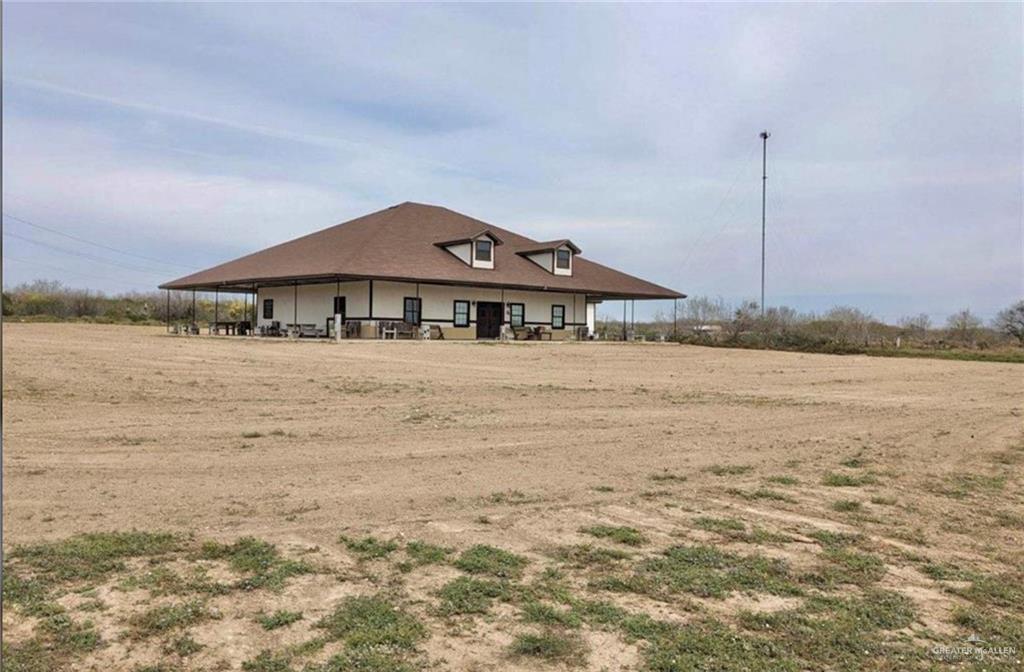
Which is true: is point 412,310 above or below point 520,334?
above

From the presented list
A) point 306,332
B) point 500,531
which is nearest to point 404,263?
point 306,332

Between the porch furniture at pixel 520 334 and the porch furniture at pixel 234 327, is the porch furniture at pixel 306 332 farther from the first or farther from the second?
the porch furniture at pixel 520 334

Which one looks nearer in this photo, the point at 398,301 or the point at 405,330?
the point at 405,330

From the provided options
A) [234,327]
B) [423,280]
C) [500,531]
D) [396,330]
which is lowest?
[500,531]

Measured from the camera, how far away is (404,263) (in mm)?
31984

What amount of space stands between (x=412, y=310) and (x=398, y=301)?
823 mm

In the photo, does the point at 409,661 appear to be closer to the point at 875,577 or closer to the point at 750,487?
the point at 875,577

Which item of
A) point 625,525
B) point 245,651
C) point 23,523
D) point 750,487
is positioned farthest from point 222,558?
point 750,487

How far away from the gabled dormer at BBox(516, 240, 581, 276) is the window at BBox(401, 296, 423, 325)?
28.6ft

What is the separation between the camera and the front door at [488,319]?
3466cm

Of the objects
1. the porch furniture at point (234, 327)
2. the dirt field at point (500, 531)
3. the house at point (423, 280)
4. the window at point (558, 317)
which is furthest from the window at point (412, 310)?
the dirt field at point (500, 531)

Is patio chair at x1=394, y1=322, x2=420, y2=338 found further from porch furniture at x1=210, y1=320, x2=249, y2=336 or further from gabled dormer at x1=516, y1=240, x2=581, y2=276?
gabled dormer at x1=516, y1=240, x2=581, y2=276

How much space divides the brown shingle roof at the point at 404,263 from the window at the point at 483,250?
0.59m

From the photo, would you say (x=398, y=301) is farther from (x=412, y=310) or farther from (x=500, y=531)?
(x=500, y=531)
